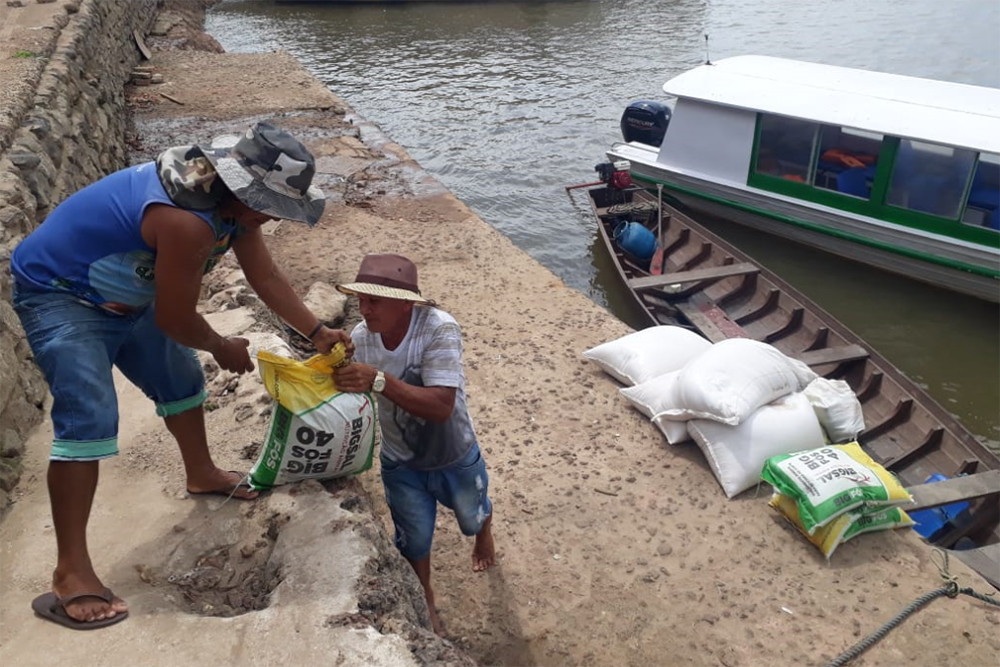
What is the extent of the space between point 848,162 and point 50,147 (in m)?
7.71

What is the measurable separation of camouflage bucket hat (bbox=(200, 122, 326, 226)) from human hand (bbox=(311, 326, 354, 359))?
1.38 ft

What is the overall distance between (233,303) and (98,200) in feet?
8.49

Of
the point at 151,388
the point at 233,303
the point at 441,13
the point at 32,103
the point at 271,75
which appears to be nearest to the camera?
the point at 151,388

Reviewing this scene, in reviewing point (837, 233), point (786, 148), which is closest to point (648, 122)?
point (786, 148)

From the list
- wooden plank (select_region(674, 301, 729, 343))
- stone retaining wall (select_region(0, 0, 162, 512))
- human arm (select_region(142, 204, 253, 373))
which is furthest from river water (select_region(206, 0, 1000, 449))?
human arm (select_region(142, 204, 253, 373))

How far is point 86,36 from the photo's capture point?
368 inches

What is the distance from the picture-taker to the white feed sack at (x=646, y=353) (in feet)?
16.5

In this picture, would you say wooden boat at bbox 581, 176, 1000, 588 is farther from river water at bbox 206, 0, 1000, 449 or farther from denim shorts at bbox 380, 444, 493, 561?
denim shorts at bbox 380, 444, 493, 561

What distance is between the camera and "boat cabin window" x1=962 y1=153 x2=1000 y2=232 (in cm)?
754

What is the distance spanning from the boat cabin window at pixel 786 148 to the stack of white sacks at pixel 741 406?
188 inches

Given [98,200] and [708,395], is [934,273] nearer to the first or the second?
[708,395]

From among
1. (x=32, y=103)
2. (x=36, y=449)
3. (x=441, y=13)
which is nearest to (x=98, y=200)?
(x=36, y=449)

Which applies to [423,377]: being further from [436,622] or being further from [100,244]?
[436,622]

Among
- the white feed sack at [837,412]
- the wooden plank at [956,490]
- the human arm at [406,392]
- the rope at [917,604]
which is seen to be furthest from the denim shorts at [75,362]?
the wooden plank at [956,490]
